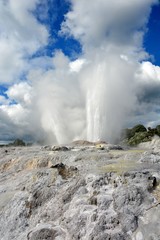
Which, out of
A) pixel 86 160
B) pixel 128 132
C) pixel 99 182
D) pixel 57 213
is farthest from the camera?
pixel 128 132

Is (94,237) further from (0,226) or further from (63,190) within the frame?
(0,226)

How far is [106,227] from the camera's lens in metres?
14.6

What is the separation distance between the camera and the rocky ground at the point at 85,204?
47.9ft

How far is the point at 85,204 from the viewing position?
16.4 metres

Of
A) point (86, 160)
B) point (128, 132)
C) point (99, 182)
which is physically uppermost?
point (128, 132)

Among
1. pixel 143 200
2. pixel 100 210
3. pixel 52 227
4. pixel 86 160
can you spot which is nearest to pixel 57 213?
pixel 52 227

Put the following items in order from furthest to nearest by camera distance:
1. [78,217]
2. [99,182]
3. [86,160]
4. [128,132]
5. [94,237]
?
[128,132] < [86,160] < [99,182] < [78,217] < [94,237]

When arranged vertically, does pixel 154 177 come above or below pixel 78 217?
above

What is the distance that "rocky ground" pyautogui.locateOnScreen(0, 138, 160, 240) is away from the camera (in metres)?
14.6

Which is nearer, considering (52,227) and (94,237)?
(94,237)

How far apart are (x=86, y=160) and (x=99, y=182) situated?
7.45m

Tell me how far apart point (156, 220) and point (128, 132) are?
311 ft

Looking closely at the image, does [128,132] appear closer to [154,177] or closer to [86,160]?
[86,160]

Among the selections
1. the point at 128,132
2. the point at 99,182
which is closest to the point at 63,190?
the point at 99,182
